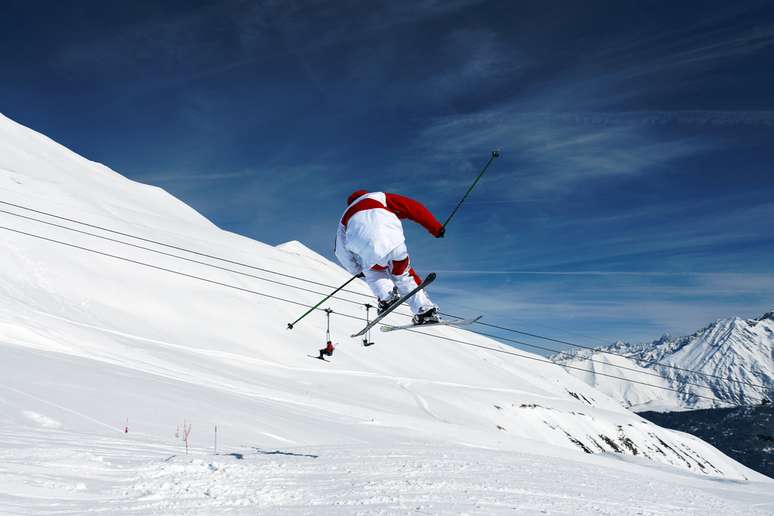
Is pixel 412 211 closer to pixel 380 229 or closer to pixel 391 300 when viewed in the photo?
pixel 380 229

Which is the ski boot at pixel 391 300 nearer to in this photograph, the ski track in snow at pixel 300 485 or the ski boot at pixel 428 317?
the ski boot at pixel 428 317

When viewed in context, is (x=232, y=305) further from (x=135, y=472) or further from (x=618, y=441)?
(x=618, y=441)

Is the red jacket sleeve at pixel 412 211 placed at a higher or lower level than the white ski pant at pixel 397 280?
higher

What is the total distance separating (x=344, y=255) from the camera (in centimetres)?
884

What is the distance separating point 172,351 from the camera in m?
36.7

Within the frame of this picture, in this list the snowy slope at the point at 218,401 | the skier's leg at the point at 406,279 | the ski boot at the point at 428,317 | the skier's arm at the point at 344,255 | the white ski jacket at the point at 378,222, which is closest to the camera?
the snowy slope at the point at 218,401

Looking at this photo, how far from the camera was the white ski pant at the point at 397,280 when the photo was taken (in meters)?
8.56

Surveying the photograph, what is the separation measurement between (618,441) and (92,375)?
329ft

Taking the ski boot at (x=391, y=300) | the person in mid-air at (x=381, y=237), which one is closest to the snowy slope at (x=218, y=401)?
the ski boot at (x=391, y=300)

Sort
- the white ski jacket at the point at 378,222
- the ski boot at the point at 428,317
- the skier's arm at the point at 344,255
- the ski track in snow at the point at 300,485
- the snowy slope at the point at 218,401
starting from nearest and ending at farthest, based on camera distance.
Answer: the ski track in snow at the point at 300,485 → the snowy slope at the point at 218,401 → the white ski jacket at the point at 378,222 → the skier's arm at the point at 344,255 → the ski boot at the point at 428,317

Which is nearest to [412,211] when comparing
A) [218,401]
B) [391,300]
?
[391,300]

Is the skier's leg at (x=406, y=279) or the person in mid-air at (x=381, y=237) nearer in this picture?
the person in mid-air at (x=381, y=237)

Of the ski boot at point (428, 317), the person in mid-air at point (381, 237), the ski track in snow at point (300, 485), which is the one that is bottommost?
the ski track in snow at point (300, 485)

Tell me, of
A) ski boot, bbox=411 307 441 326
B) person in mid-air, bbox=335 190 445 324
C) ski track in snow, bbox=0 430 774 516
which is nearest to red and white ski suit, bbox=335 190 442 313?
person in mid-air, bbox=335 190 445 324
